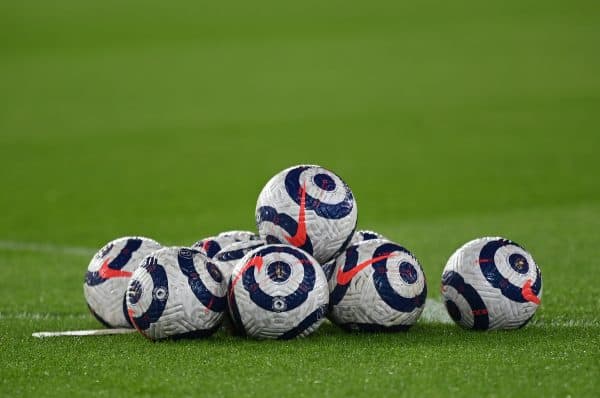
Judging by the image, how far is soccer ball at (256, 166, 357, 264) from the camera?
7781 mm

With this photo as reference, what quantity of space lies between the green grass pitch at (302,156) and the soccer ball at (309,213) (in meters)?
0.70

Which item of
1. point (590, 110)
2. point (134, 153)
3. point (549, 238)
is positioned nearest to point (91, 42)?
point (134, 153)

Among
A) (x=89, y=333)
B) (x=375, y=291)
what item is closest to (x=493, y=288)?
(x=375, y=291)

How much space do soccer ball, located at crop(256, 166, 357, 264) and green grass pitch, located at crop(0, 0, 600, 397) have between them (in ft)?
2.30

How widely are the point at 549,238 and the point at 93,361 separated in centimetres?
821

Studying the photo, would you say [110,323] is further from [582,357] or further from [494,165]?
[494,165]

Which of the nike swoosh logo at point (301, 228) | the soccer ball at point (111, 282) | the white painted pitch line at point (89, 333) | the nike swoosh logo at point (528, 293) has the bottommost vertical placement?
the white painted pitch line at point (89, 333)

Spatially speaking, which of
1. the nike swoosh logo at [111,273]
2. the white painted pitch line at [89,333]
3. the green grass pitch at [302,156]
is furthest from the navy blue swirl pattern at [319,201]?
the white painted pitch line at [89,333]

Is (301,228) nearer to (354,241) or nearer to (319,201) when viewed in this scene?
(319,201)

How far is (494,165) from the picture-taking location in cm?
2203

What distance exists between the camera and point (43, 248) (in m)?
14.7

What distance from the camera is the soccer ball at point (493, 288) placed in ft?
25.8

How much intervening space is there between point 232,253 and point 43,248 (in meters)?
7.22

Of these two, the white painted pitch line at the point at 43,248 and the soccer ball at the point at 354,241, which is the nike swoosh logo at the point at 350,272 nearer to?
the soccer ball at the point at 354,241
